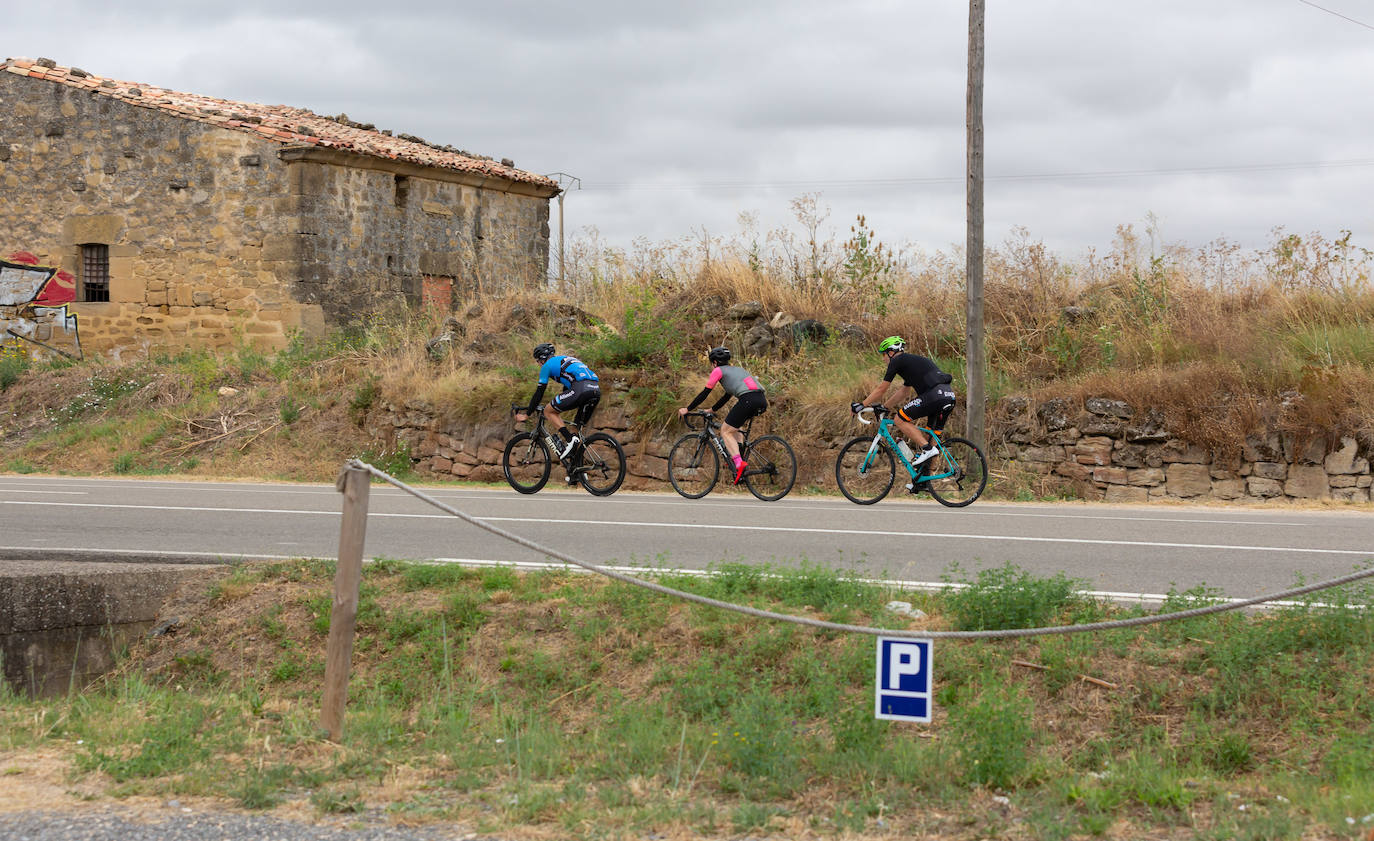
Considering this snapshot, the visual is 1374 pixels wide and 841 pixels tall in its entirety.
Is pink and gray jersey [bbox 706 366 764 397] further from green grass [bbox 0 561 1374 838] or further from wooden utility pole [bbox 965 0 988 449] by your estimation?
green grass [bbox 0 561 1374 838]

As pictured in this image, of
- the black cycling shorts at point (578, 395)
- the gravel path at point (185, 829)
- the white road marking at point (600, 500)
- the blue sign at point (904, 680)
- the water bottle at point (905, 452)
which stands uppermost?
the black cycling shorts at point (578, 395)

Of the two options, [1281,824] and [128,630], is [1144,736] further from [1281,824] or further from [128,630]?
[128,630]

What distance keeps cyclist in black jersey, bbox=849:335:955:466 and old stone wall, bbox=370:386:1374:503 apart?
2.38m

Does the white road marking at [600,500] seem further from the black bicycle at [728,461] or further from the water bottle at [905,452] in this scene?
the water bottle at [905,452]

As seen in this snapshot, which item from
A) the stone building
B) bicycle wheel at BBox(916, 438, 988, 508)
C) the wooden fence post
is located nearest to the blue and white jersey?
bicycle wheel at BBox(916, 438, 988, 508)

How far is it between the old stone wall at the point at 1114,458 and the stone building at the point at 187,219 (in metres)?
8.93

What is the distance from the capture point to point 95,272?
25750 mm

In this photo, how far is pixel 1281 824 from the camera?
14.5 feet

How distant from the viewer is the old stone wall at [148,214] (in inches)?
957

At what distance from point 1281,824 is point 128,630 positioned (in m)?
6.72

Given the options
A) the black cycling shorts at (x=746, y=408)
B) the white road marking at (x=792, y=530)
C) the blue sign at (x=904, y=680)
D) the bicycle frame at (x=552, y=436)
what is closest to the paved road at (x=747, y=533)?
the white road marking at (x=792, y=530)

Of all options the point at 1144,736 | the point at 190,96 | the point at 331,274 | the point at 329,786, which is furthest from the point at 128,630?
the point at 190,96

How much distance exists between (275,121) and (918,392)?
707 inches

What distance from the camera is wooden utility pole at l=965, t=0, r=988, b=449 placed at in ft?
51.7
